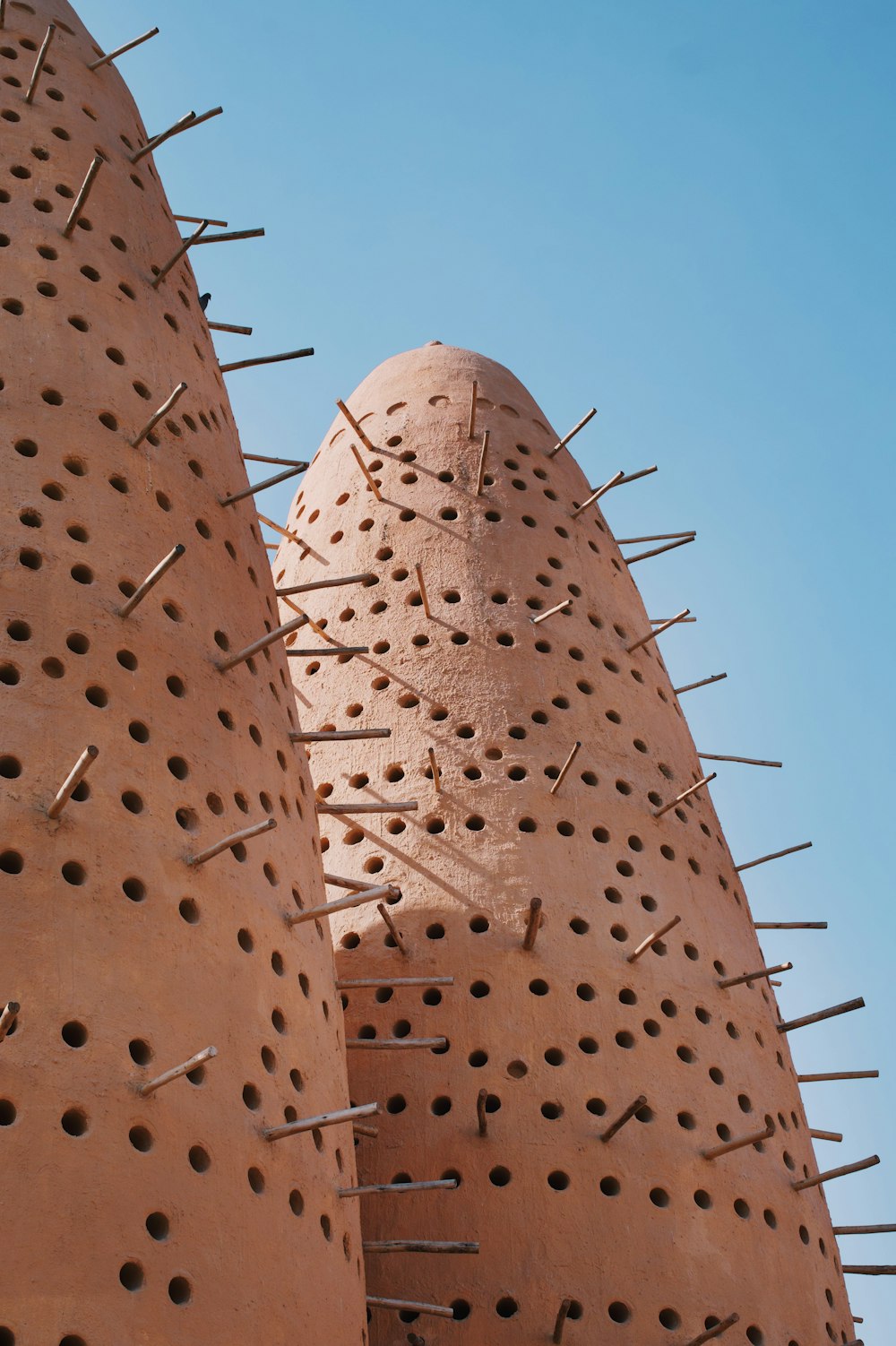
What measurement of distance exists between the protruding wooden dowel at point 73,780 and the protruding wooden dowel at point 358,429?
7.87 m

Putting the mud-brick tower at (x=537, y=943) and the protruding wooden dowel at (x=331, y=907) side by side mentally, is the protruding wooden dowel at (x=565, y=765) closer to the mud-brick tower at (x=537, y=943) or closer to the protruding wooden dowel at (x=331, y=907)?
the mud-brick tower at (x=537, y=943)

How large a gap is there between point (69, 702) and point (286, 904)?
78.8 inches

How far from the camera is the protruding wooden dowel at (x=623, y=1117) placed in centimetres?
1163

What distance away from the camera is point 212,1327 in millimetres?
8430

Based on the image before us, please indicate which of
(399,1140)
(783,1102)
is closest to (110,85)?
(399,1140)

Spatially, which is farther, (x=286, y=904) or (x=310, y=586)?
(x=310, y=586)

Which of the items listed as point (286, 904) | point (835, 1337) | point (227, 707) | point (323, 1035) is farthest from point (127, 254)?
point (835, 1337)

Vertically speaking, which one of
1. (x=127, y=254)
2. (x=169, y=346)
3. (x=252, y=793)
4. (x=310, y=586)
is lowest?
(x=252, y=793)

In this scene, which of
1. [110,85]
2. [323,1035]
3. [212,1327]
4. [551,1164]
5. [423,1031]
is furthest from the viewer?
[110,85]

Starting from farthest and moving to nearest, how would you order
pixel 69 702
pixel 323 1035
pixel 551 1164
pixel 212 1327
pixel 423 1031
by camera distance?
1. pixel 423 1031
2. pixel 551 1164
3. pixel 323 1035
4. pixel 69 702
5. pixel 212 1327

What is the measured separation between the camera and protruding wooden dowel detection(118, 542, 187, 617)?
32.5 feet

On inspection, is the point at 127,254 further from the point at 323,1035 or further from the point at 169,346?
the point at 323,1035

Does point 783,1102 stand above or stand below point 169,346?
below

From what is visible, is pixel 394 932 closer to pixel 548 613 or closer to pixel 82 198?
pixel 548 613
